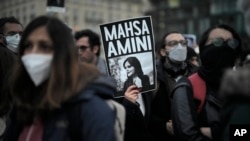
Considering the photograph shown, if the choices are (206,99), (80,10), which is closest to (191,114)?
(206,99)

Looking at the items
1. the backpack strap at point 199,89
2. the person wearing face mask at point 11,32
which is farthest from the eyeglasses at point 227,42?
the person wearing face mask at point 11,32

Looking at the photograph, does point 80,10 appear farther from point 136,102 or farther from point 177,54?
point 136,102

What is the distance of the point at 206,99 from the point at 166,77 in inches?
60.3

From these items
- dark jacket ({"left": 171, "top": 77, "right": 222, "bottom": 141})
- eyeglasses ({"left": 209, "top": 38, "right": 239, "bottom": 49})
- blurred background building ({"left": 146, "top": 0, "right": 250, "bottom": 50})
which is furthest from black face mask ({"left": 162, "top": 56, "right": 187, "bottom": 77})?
blurred background building ({"left": 146, "top": 0, "right": 250, "bottom": 50})

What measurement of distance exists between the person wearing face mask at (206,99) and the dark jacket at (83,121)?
940 millimetres

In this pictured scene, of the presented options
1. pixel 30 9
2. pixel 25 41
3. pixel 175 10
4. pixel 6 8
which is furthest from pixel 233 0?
pixel 25 41

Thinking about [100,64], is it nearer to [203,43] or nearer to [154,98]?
[154,98]

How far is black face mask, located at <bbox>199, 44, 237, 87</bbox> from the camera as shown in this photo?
3.55m

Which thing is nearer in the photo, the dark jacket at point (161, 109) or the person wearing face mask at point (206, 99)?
the person wearing face mask at point (206, 99)

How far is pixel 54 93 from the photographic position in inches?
104

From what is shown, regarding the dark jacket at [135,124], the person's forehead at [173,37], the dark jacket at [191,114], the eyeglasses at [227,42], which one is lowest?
Result: the dark jacket at [135,124]

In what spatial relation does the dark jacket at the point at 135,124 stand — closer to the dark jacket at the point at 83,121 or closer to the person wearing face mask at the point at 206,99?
the person wearing face mask at the point at 206,99

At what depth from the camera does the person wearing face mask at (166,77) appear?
4.75 metres

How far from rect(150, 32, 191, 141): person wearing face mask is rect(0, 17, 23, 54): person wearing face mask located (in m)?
1.50
